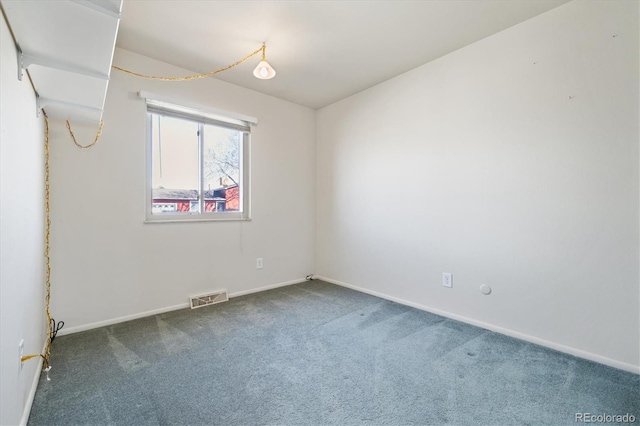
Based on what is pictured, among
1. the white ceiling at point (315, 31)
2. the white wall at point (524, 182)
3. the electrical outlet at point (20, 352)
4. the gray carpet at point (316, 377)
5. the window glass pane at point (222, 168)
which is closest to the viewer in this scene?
the electrical outlet at point (20, 352)

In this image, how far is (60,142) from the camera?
7.39ft

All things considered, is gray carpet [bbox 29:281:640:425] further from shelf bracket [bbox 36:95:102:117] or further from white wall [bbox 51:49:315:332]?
shelf bracket [bbox 36:95:102:117]

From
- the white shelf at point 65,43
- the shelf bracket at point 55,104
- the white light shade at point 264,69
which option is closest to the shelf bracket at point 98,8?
the white shelf at point 65,43

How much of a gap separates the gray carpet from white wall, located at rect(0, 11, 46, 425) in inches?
13.2

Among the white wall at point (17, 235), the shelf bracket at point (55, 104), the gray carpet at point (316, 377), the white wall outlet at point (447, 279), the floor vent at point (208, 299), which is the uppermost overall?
the shelf bracket at point (55, 104)

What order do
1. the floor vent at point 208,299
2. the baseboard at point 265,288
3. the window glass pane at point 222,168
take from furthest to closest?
the baseboard at point 265,288
the window glass pane at point 222,168
the floor vent at point 208,299

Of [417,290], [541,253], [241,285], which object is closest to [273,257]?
[241,285]

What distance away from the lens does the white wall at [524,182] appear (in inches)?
72.2

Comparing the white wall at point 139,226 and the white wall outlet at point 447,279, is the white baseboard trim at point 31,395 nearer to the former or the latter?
the white wall at point 139,226

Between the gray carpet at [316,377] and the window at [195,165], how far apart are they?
1170 millimetres

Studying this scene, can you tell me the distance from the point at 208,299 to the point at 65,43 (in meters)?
2.49

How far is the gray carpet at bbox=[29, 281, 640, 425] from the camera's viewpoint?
1412mm

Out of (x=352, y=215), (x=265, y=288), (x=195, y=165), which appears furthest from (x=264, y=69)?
(x=265, y=288)

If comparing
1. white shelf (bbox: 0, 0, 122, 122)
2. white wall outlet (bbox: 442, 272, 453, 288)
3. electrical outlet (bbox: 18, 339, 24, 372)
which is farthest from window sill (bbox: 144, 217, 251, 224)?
white wall outlet (bbox: 442, 272, 453, 288)
